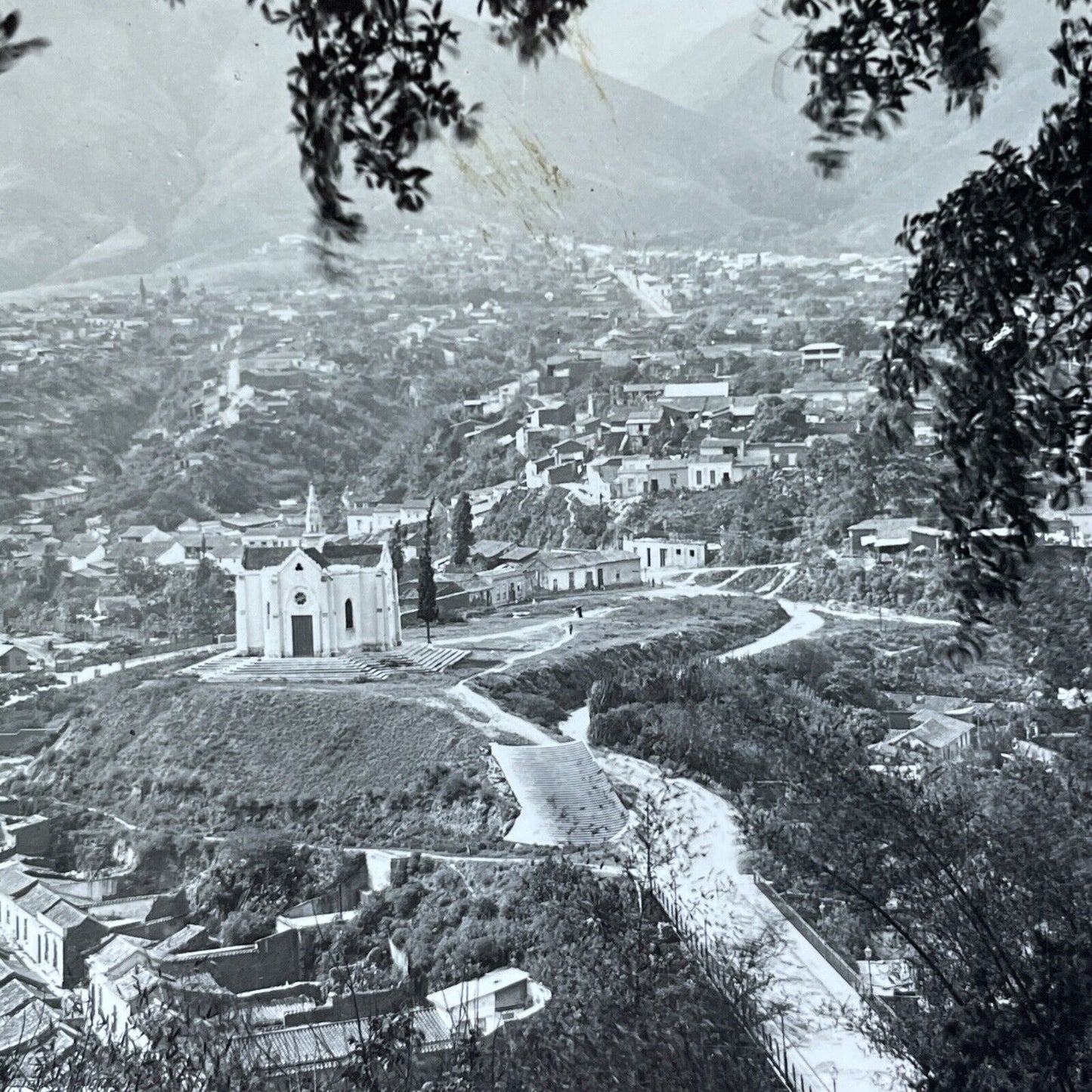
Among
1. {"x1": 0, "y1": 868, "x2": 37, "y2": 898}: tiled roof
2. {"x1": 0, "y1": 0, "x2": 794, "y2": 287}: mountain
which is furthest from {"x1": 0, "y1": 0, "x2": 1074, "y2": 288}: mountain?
{"x1": 0, "y1": 868, "x2": 37, "y2": 898}: tiled roof

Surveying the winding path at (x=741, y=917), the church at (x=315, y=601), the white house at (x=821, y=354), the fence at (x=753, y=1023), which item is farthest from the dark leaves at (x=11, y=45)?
the white house at (x=821, y=354)

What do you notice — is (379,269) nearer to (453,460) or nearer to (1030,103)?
(453,460)

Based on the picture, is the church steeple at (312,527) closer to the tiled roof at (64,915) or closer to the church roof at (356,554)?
the church roof at (356,554)

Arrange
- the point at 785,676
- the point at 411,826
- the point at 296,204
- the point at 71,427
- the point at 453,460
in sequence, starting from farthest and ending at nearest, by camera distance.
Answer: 1. the point at 296,204
2. the point at 71,427
3. the point at 453,460
4. the point at 785,676
5. the point at 411,826

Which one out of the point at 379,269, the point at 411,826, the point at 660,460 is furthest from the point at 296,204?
the point at 411,826

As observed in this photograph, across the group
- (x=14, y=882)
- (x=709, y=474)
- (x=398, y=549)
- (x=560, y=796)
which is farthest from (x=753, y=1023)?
(x=709, y=474)

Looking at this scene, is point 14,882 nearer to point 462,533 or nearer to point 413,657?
point 413,657
